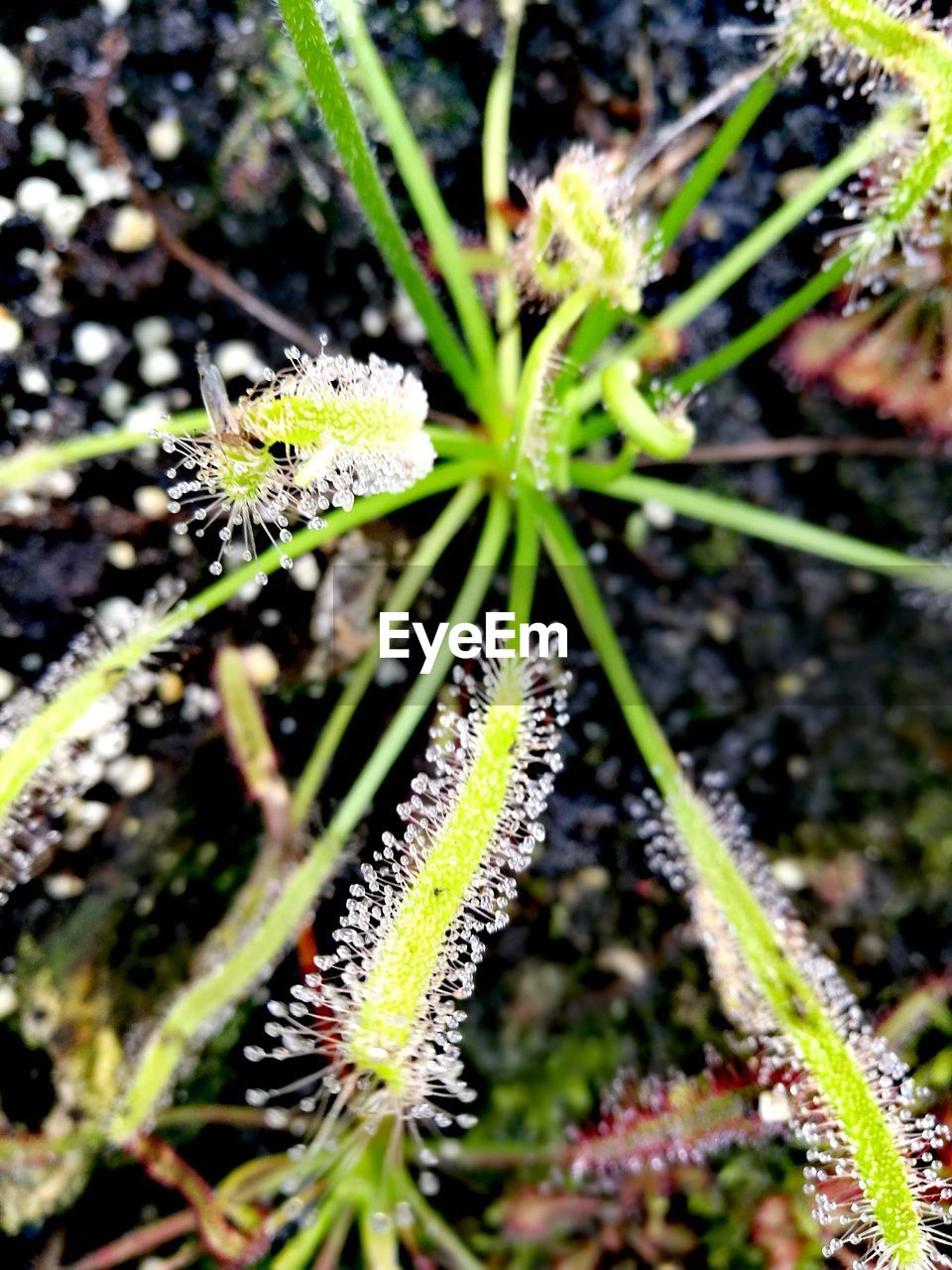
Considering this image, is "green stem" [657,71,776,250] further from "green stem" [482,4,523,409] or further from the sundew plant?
"green stem" [482,4,523,409]

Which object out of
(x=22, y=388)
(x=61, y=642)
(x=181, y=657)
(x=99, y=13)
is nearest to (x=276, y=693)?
(x=181, y=657)

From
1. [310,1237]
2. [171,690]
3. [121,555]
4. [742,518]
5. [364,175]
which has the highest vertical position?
[742,518]

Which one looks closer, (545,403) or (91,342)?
(545,403)

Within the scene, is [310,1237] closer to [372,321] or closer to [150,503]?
[150,503]

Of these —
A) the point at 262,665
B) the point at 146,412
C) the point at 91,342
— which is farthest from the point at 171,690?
the point at 91,342

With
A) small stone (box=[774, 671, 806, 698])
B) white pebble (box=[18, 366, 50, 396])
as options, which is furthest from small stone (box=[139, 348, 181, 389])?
small stone (box=[774, 671, 806, 698])

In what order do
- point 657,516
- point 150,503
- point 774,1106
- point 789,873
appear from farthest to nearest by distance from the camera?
point 657,516 → point 789,873 → point 150,503 → point 774,1106

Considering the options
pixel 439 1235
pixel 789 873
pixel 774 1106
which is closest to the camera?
pixel 774 1106

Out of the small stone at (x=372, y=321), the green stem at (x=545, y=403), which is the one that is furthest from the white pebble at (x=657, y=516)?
the small stone at (x=372, y=321)
